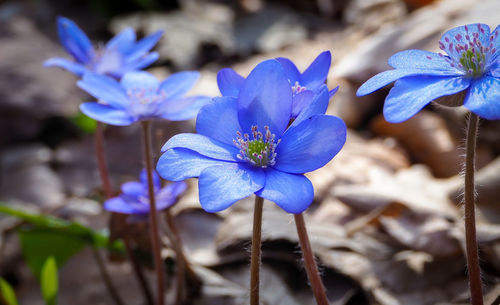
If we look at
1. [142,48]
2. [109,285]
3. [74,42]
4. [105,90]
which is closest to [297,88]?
[105,90]

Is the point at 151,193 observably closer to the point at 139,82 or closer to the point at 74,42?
the point at 139,82

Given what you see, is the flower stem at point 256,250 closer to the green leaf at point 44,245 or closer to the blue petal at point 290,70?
the blue petal at point 290,70

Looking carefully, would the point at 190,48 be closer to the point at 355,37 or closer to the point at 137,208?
the point at 355,37

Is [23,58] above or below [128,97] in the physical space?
above

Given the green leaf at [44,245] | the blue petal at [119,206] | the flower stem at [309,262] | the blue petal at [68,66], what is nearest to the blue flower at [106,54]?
the blue petal at [68,66]

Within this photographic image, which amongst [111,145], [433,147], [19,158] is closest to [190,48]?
[111,145]

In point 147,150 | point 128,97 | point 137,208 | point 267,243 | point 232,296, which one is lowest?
point 232,296

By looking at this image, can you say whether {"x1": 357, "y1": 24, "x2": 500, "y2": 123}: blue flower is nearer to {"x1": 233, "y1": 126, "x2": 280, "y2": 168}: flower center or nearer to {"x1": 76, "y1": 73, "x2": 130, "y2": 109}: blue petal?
{"x1": 233, "y1": 126, "x2": 280, "y2": 168}: flower center
